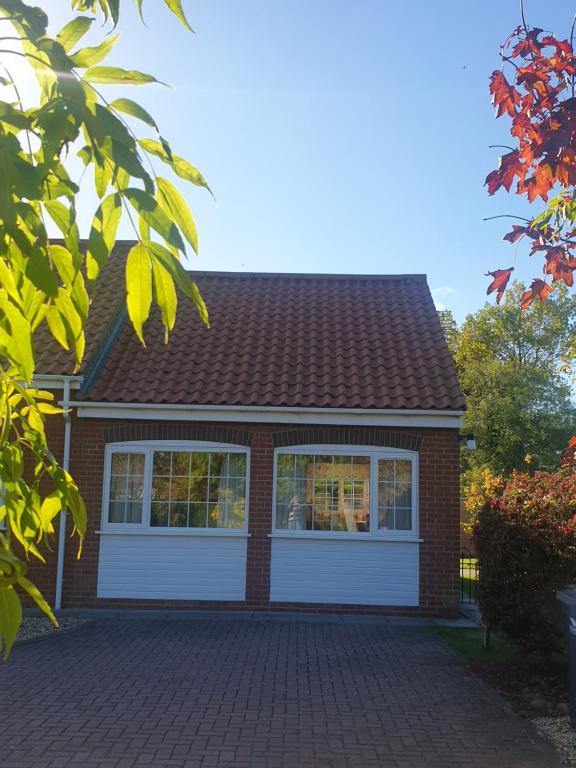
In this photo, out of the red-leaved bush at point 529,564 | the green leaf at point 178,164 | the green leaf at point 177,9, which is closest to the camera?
the green leaf at point 178,164

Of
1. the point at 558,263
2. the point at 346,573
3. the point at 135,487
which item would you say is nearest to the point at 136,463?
the point at 135,487

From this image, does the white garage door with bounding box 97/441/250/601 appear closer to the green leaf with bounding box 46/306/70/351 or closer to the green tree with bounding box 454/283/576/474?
the green leaf with bounding box 46/306/70/351

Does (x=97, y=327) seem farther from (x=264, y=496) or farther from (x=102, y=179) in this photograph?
(x=102, y=179)

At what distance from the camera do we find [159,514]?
1251 cm

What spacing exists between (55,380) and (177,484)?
8.96 feet

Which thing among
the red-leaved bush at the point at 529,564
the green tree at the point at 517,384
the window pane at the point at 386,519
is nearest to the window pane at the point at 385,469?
the window pane at the point at 386,519

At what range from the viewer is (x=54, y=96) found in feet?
4.42

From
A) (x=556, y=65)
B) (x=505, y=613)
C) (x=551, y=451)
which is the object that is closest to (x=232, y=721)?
(x=505, y=613)

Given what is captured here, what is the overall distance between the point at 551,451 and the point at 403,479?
21.0m

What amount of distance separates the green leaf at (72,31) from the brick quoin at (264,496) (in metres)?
11.1

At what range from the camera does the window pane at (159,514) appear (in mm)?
12492

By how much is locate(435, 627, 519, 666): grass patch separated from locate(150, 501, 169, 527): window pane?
4.86 meters

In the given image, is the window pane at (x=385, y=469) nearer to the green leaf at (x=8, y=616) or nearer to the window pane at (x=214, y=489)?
the window pane at (x=214, y=489)

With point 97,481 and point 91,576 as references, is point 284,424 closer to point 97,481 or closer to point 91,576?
point 97,481
